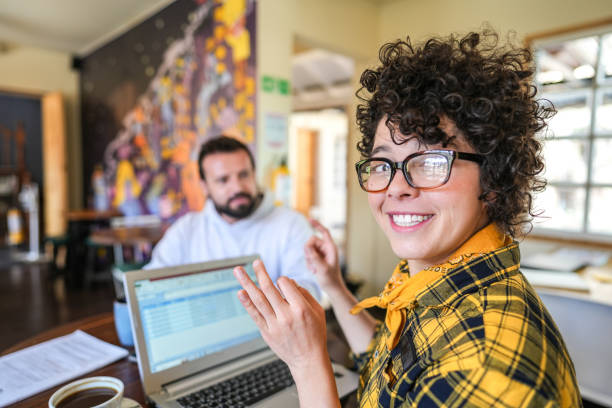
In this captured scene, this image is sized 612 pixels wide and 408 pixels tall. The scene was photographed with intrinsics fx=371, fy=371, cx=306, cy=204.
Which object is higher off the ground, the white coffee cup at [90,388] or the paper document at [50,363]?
the white coffee cup at [90,388]

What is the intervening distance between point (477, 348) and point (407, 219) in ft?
0.93

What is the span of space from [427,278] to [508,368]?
9.2 inches

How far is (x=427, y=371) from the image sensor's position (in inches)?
22.1

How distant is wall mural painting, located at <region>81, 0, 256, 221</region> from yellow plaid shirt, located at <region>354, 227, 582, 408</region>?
98.1 inches

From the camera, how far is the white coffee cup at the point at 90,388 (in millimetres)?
690

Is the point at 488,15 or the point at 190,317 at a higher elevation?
the point at 488,15

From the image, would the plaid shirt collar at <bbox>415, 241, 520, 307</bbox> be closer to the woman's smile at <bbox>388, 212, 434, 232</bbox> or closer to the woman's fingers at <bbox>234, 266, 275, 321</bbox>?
the woman's smile at <bbox>388, 212, 434, 232</bbox>

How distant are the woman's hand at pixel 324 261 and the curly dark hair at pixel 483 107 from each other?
1.60ft

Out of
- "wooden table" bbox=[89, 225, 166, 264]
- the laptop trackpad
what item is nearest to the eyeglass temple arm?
the laptop trackpad

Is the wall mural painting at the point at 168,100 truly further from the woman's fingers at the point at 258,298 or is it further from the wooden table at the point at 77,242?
the woman's fingers at the point at 258,298

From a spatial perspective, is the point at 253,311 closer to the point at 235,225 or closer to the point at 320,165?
the point at 235,225

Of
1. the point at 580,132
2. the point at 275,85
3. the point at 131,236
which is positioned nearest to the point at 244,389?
the point at 275,85

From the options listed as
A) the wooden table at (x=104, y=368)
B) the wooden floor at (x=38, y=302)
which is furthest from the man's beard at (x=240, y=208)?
the wooden floor at (x=38, y=302)

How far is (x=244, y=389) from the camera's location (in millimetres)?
901
